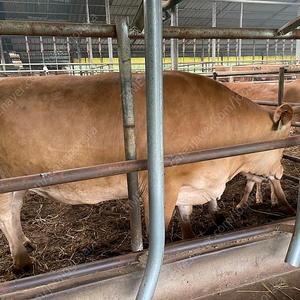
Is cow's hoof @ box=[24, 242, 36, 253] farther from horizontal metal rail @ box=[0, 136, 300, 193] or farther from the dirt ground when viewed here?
horizontal metal rail @ box=[0, 136, 300, 193]

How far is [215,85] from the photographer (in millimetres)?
2340

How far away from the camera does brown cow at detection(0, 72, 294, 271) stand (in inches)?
83.7

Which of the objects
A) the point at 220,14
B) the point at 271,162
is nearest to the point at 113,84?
the point at 271,162

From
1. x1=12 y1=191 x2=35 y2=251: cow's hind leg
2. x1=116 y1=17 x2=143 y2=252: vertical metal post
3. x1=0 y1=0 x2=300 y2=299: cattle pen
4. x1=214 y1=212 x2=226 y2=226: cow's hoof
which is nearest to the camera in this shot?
x1=0 y1=0 x2=300 y2=299: cattle pen

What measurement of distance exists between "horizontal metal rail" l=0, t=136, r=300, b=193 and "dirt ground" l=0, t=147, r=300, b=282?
160 cm

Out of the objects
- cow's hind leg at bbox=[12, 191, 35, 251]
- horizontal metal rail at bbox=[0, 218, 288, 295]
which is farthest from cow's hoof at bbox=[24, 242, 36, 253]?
horizontal metal rail at bbox=[0, 218, 288, 295]

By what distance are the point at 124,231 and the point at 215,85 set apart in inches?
72.6

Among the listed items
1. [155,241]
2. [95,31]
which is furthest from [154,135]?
[95,31]

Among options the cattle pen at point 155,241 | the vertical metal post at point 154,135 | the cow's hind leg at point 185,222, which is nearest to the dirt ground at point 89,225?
the cow's hind leg at point 185,222

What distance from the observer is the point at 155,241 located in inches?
47.7

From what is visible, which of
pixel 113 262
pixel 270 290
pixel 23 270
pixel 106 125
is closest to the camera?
pixel 113 262

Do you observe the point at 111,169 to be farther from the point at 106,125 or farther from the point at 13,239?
the point at 13,239

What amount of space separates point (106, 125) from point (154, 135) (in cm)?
111

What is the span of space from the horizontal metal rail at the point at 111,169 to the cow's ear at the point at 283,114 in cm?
55
